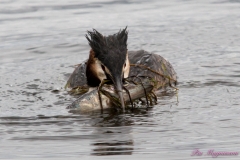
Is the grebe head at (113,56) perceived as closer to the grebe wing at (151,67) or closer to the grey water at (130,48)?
the grey water at (130,48)

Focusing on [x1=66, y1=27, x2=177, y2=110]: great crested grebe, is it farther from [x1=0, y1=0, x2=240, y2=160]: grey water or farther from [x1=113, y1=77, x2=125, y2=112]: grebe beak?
[x1=0, y1=0, x2=240, y2=160]: grey water

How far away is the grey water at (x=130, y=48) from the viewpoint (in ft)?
26.1

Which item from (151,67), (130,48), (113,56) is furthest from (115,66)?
(130,48)

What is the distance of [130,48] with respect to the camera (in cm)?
1431

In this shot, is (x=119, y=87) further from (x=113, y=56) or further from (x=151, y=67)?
(x=151, y=67)

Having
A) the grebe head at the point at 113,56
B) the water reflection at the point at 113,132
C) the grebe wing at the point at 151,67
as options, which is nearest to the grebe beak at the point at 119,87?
the grebe head at the point at 113,56

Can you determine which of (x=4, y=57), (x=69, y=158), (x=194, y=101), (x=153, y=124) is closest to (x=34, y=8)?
(x=4, y=57)

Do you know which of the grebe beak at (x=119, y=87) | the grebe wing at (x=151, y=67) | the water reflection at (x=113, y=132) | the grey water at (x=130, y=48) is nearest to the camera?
the water reflection at (x=113, y=132)

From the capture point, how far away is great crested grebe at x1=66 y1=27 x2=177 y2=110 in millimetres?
9805

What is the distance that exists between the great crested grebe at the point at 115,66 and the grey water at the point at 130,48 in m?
0.31

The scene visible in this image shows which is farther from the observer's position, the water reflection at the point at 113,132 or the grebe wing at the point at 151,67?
the grebe wing at the point at 151,67

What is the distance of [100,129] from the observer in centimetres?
884

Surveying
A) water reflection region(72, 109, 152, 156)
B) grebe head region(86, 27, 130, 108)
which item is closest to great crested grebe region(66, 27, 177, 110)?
grebe head region(86, 27, 130, 108)

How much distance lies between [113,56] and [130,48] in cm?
439
